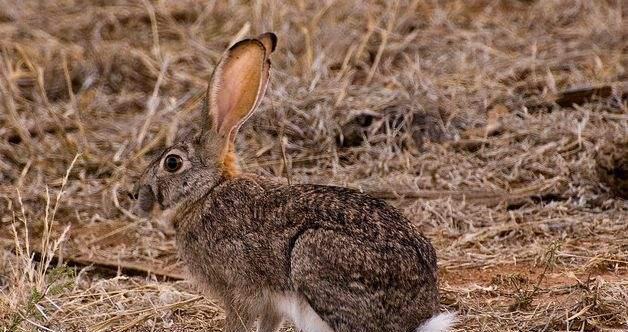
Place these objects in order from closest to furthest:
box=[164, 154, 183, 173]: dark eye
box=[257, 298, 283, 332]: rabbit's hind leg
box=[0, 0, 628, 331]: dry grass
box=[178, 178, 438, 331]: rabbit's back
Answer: box=[178, 178, 438, 331]: rabbit's back → box=[257, 298, 283, 332]: rabbit's hind leg → box=[164, 154, 183, 173]: dark eye → box=[0, 0, 628, 331]: dry grass

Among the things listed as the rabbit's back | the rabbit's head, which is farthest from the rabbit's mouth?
the rabbit's back

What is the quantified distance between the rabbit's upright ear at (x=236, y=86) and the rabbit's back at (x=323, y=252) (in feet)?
1.13

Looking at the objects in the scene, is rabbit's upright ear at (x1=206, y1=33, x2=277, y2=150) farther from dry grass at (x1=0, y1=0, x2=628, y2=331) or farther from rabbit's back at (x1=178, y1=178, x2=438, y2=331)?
dry grass at (x1=0, y1=0, x2=628, y2=331)

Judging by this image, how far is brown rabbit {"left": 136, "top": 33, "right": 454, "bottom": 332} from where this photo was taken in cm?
497

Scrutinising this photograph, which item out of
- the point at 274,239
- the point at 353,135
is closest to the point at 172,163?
the point at 274,239

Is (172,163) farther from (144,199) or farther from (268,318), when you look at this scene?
(268,318)

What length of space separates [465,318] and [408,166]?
203 cm

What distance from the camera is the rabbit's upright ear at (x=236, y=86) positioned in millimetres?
5785

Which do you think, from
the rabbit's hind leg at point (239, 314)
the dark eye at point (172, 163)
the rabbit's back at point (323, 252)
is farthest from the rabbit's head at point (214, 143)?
the rabbit's hind leg at point (239, 314)

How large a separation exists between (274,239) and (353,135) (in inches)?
109

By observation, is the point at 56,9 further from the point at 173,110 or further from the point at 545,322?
the point at 545,322

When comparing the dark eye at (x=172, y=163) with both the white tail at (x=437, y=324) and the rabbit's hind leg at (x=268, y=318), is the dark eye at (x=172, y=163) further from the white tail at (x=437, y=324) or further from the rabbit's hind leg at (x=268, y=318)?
the white tail at (x=437, y=324)

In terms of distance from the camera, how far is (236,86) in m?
5.83

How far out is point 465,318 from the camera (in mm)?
5699
